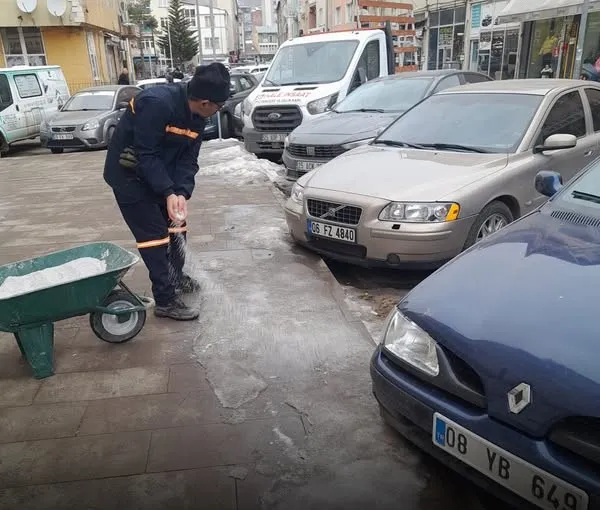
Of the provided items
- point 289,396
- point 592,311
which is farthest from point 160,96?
A: point 592,311

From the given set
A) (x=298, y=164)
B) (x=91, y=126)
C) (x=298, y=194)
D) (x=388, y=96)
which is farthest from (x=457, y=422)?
(x=91, y=126)

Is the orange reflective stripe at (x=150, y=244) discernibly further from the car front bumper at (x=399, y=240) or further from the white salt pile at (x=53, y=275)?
the car front bumper at (x=399, y=240)

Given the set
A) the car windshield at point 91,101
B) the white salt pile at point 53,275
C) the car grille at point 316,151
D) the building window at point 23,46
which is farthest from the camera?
the building window at point 23,46

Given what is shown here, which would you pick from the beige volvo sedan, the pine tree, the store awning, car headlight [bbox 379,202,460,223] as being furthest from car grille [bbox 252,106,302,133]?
the pine tree

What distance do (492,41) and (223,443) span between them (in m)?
Result: 24.0

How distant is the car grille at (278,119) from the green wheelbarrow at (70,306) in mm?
6637

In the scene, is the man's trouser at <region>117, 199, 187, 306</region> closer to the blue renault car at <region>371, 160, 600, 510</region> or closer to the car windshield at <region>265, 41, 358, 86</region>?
the blue renault car at <region>371, 160, 600, 510</region>

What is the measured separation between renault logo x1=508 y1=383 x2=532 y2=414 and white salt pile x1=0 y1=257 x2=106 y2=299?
240 cm

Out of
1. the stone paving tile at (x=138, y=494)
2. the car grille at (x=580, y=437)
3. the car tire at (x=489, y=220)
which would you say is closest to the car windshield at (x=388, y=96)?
the car tire at (x=489, y=220)

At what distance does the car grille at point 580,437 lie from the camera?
5.68 feet

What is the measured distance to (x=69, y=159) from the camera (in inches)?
488

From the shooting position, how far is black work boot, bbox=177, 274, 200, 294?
14.6 feet

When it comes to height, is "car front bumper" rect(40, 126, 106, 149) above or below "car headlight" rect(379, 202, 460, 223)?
below

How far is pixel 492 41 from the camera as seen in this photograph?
75.3 feet
